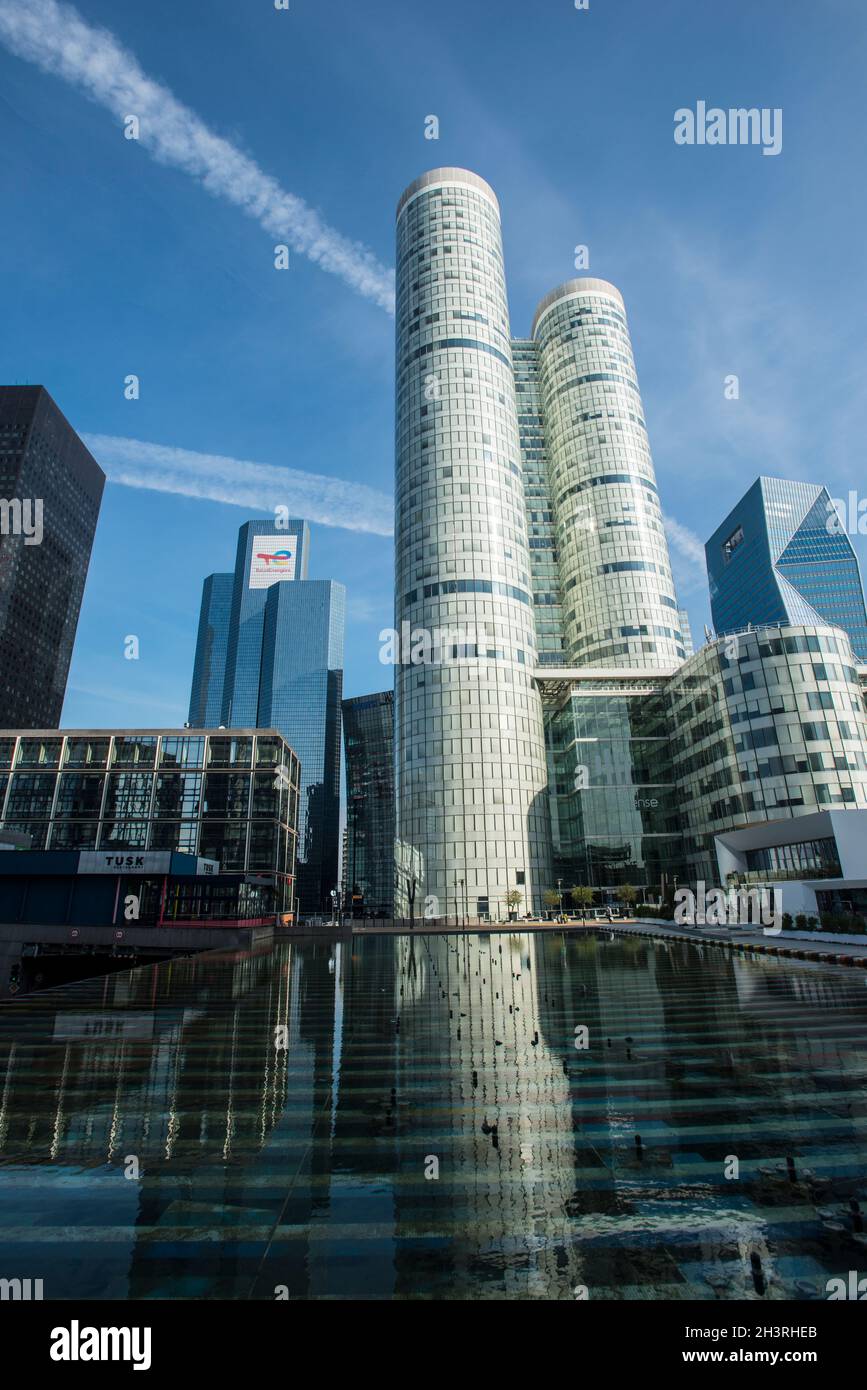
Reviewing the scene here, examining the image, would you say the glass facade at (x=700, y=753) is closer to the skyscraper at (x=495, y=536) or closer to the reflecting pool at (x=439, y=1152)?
the skyscraper at (x=495, y=536)

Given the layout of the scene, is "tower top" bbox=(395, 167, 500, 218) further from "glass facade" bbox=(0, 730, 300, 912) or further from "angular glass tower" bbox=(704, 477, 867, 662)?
"angular glass tower" bbox=(704, 477, 867, 662)

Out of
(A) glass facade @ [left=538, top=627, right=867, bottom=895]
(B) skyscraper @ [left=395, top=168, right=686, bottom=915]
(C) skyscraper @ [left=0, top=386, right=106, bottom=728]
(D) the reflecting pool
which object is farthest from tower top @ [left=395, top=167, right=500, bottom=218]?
(D) the reflecting pool

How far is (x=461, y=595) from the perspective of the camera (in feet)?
287

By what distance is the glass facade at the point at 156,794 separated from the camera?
337 ft

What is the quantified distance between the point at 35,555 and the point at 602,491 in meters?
155

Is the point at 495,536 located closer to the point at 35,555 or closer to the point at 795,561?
the point at 795,561

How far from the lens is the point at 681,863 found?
80.6m

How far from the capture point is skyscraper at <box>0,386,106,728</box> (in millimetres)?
167875

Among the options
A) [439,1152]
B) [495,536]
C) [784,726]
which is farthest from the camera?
[495,536]

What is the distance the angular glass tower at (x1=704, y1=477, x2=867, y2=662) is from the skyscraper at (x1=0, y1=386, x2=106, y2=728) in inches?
7934

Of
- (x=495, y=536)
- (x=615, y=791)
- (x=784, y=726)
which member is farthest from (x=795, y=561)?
(x=784, y=726)

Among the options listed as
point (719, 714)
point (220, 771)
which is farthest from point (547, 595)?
point (220, 771)
